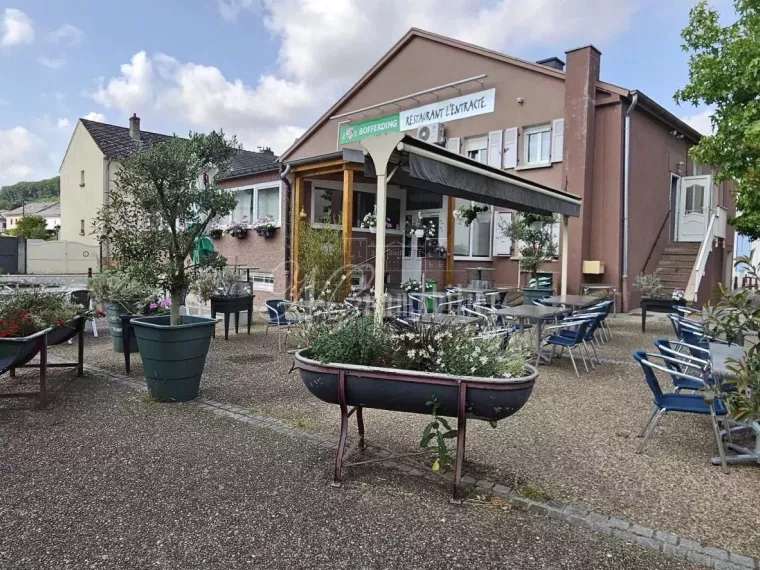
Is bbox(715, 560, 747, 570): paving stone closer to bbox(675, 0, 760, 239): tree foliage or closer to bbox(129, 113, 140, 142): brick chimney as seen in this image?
bbox(675, 0, 760, 239): tree foliage

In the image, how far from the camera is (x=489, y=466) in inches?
142

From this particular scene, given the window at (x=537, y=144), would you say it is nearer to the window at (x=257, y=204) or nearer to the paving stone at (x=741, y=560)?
the window at (x=257, y=204)

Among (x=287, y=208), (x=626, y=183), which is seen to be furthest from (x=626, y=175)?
(x=287, y=208)

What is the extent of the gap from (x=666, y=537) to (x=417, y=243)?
11440 mm

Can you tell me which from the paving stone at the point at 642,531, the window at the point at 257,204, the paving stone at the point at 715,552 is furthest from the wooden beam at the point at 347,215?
the paving stone at the point at 715,552

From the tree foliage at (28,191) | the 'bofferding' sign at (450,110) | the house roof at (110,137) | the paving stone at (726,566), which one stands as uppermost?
the tree foliage at (28,191)

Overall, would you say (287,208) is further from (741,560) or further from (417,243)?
(741,560)

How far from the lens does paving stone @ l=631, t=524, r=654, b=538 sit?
9.02 feet

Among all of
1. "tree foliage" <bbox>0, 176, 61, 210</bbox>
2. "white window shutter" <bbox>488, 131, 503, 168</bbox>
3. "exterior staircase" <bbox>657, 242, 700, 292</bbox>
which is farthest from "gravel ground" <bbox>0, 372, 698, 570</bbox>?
"tree foliage" <bbox>0, 176, 61, 210</bbox>

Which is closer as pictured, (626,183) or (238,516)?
(238,516)

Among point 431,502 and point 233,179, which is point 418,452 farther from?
point 233,179

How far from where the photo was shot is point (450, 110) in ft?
50.5

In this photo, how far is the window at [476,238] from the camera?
14.5 meters

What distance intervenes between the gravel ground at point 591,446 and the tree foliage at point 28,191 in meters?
100
